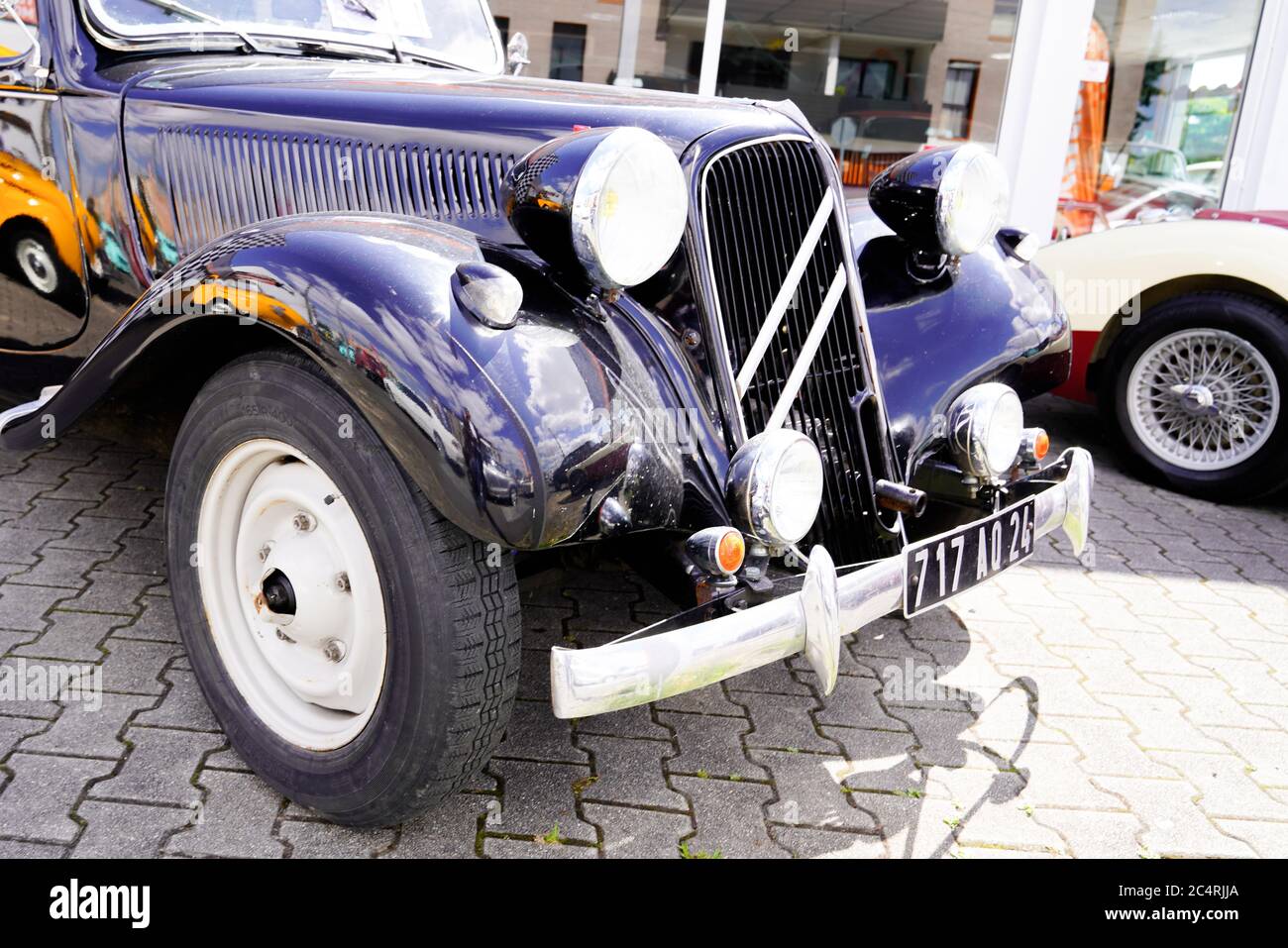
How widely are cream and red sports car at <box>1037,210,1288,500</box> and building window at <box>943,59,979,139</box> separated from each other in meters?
3.06

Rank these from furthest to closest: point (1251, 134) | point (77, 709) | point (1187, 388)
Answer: point (1251, 134) → point (1187, 388) → point (77, 709)

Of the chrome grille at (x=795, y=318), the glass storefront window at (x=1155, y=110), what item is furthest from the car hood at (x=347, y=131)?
the glass storefront window at (x=1155, y=110)

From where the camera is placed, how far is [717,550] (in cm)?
183

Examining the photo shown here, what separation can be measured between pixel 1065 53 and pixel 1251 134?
1.67 metres

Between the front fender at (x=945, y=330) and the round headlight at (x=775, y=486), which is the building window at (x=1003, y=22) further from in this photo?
the round headlight at (x=775, y=486)

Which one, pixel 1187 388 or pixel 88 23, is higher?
pixel 88 23

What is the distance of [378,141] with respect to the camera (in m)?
2.30

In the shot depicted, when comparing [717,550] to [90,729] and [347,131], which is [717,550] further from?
[90,729]

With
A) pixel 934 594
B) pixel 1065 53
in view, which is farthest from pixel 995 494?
pixel 1065 53

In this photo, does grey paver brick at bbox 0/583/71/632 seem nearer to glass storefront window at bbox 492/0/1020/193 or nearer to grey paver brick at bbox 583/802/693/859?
grey paver brick at bbox 583/802/693/859

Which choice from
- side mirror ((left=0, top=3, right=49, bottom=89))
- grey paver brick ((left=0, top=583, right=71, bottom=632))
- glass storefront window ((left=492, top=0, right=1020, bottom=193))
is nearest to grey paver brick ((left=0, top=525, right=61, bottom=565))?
grey paver brick ((left=0, top=583, right=71, bottom=632))

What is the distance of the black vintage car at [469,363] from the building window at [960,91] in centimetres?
489

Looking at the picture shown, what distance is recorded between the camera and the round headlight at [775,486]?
1.88 meters
